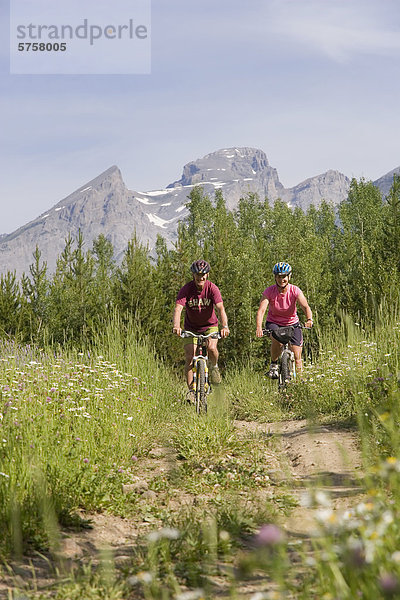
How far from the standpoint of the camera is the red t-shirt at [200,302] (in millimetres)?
8117

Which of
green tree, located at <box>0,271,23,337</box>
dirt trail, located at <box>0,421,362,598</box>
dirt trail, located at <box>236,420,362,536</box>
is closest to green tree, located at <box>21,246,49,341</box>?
green tree, located at <box>0,271,23,337</box>

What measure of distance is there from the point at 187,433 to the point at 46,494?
93.6 inches

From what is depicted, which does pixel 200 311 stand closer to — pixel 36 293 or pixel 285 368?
pixel 285 368

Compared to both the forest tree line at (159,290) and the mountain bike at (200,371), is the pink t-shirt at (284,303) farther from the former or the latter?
the forest tree line at (159,290)

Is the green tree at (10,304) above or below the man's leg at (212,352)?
above

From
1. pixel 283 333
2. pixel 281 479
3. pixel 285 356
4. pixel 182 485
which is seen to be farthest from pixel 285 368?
pixel 182 485

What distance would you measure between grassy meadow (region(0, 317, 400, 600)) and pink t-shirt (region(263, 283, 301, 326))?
87 cm

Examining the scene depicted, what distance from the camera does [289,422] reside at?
25.4 feet

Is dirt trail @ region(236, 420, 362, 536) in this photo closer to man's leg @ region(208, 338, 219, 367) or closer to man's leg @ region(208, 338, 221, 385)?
man's leg @ region(208, 338, 221, 385)

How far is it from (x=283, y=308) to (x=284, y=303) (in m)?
→ 0.08

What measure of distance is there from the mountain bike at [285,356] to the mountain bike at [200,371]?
1.17 m

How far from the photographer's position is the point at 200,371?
319 inches

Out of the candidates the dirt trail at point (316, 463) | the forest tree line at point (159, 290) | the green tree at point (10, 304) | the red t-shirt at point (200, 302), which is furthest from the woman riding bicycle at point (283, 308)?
the green tree at point (10, 304)

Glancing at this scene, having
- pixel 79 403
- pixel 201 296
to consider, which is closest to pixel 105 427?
pixel 79 403
